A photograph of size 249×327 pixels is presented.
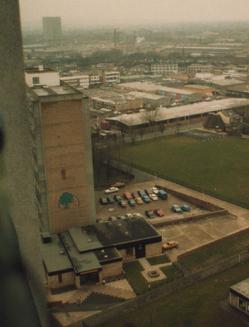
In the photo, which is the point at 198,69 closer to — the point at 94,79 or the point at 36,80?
the point at 94,79

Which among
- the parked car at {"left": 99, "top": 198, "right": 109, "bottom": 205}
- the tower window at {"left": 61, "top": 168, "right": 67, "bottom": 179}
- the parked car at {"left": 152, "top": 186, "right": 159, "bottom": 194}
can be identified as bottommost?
the parked car at {"left": 99, "top": 198, "right": 109, "bottom": 205}

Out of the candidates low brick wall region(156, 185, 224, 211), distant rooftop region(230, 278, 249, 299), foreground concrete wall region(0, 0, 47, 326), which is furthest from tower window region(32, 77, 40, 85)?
foreground concrete wall region(0, 0, 47, 326)

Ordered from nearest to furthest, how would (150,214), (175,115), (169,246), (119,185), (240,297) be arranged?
(240,297), (169,246), (150,214), (119,185), (175,115)

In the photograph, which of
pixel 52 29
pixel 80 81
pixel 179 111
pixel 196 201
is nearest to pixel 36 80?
pixel 196 201

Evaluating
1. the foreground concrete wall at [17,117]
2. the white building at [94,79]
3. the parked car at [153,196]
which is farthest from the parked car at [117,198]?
the white building at [94,79]

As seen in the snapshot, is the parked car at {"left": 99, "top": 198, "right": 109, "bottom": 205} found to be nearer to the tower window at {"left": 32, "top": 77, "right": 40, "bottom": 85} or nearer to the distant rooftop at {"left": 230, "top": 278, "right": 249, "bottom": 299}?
the tower window at {"left": 32, "top": 77, "right": 40, "bottom": 85}
